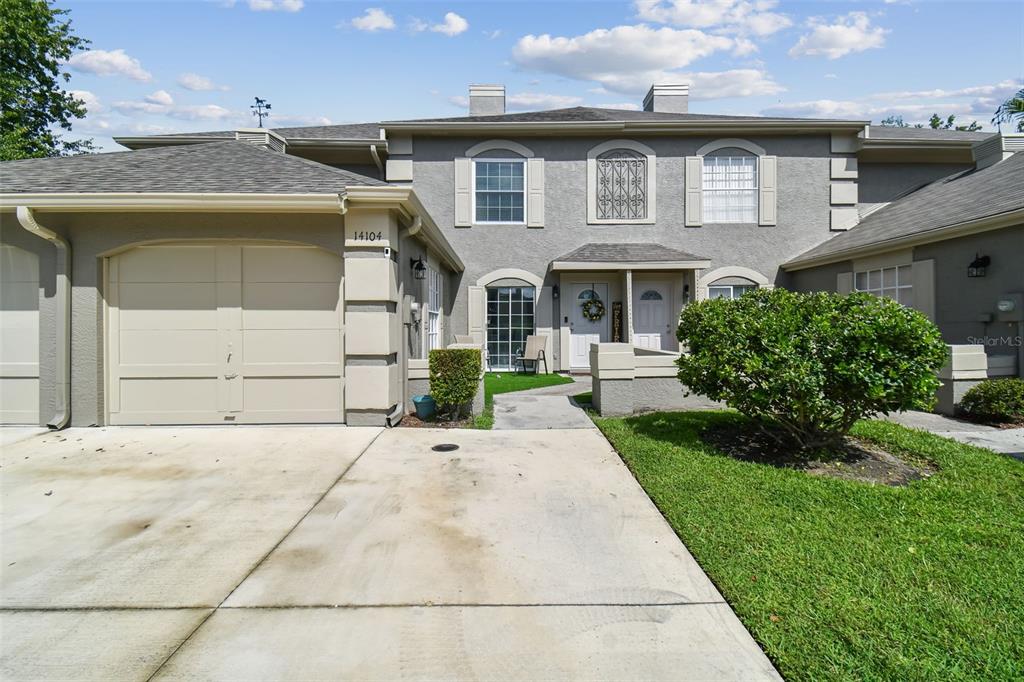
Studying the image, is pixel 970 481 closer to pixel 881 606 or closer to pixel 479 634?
pixel 881 606

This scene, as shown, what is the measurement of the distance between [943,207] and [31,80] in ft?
96.6

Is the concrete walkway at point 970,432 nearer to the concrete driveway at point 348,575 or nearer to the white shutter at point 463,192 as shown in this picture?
the concrete driveway at point 348,575

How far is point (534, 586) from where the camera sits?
9.75 feet

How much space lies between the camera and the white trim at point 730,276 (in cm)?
1270

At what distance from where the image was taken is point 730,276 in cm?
1279

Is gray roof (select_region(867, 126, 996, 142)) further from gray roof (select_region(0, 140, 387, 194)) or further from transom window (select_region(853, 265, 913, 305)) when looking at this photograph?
gray roof (select_region(0, 140, 387, 194))

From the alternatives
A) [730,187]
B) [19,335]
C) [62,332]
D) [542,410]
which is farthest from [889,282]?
[19,335]

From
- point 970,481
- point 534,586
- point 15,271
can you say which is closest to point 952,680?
point 534,586

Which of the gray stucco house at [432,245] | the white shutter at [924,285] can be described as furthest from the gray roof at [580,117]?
the white shutter at [924,285]

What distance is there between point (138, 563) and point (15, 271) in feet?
19.2

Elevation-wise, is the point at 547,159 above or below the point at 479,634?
above

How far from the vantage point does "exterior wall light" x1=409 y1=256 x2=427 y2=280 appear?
8.19 m

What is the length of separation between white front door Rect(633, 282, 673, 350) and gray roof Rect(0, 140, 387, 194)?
778 centimetres

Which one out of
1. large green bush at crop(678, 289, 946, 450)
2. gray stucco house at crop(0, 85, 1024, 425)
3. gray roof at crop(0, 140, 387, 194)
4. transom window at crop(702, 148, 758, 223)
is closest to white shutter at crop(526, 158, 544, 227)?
gray stucco house at crop(0, 85, 1024, 425)
